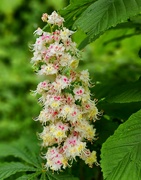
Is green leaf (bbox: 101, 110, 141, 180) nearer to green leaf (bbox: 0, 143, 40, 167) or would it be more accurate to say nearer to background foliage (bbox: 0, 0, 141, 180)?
background foliage (bbox: 0, 0, 141, 180)

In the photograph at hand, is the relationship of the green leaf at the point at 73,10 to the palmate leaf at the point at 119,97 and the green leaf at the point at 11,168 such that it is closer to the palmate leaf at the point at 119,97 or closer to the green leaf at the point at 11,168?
the palmate leaf at the point at 119,97

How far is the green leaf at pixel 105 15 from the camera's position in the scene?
1.63 metres

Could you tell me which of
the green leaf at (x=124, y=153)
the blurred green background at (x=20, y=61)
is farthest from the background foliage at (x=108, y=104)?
the blurred green background at (x=20, y=61)

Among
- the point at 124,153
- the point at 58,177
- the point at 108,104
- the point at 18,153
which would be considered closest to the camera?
the point at 124,153

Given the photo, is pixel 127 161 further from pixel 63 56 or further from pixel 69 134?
pixel 63 56

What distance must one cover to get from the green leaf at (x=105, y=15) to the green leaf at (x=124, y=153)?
0.33 meters

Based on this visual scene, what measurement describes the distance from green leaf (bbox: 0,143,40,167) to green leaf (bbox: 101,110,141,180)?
53 cm

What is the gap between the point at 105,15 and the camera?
168 centimetres

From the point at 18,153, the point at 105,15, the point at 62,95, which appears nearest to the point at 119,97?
the point at 62,95

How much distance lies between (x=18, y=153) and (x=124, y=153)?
0.80m

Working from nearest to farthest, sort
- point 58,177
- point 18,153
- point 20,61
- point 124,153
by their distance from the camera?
point 124,153
point 58,177
point 18,153
point 20,61

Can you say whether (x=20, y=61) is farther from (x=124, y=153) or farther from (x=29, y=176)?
(x=124, y=153)

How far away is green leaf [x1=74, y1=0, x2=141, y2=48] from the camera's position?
5.35 feet

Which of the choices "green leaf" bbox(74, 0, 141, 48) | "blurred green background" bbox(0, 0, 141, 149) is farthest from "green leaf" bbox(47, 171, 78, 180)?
"blurred green background" bbox(0, 0, 141, 149)
